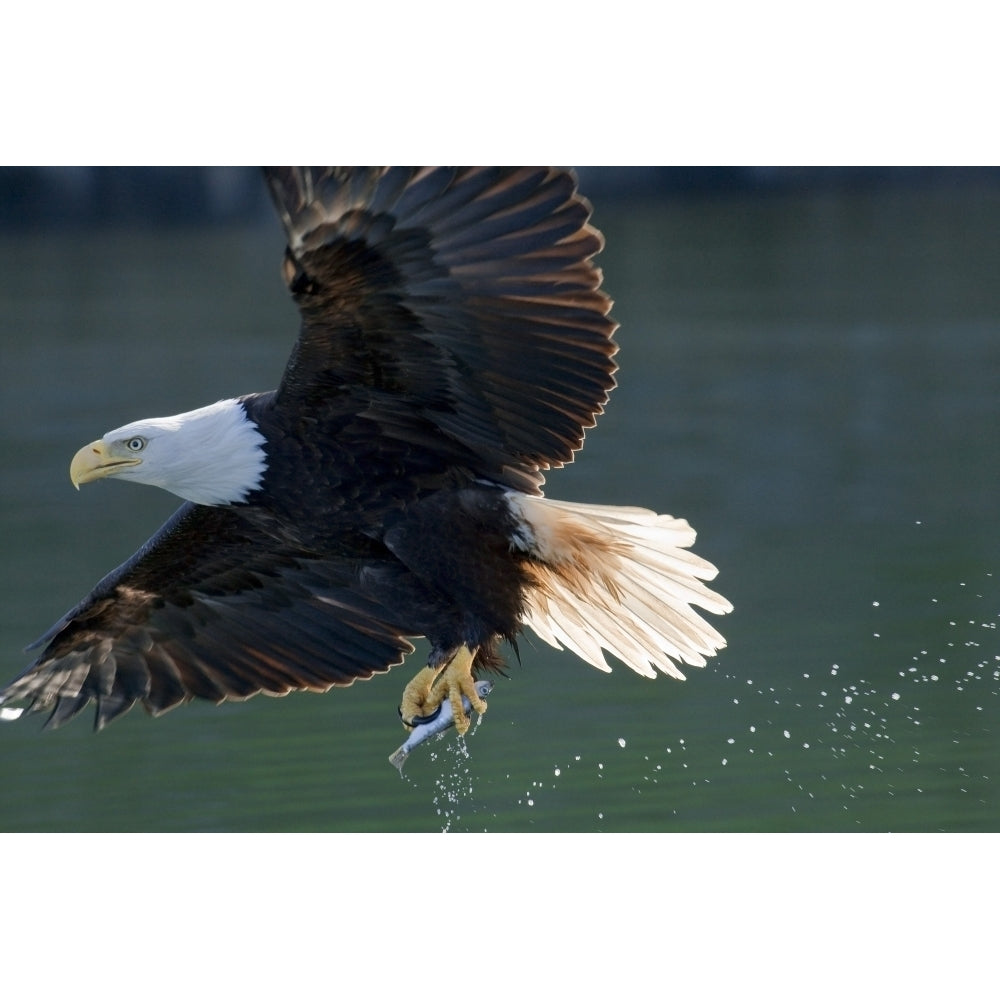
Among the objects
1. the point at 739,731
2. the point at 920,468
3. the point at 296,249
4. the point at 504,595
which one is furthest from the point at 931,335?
the point at 296,249

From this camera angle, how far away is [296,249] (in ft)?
11.7

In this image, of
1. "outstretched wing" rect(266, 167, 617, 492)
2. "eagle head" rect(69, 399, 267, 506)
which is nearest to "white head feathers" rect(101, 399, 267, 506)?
"eagle head" rect(69, 399, 267, 506)

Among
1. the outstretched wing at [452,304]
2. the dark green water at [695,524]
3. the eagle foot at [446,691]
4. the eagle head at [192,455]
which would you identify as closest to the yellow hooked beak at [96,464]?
the eagle head at [192,455]

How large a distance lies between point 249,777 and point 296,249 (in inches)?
73.3

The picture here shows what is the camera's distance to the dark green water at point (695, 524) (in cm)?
485

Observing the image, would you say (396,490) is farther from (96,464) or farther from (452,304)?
(96,464)

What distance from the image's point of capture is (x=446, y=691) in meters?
4.06

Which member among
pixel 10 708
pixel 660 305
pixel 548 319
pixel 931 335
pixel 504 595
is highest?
Result: pixel 548 319

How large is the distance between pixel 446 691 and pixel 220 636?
75 cm

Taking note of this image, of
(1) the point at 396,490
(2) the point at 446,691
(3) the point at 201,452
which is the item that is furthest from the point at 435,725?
(3) the point at 201,452

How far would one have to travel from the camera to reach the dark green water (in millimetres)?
4852

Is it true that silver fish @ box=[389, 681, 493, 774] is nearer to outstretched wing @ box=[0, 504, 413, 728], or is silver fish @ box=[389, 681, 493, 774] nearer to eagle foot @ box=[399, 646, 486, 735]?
eagle foot @ box=[399, 646, 486, 735]

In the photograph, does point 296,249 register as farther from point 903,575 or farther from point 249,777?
point 903,575

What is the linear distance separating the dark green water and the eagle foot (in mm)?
574
